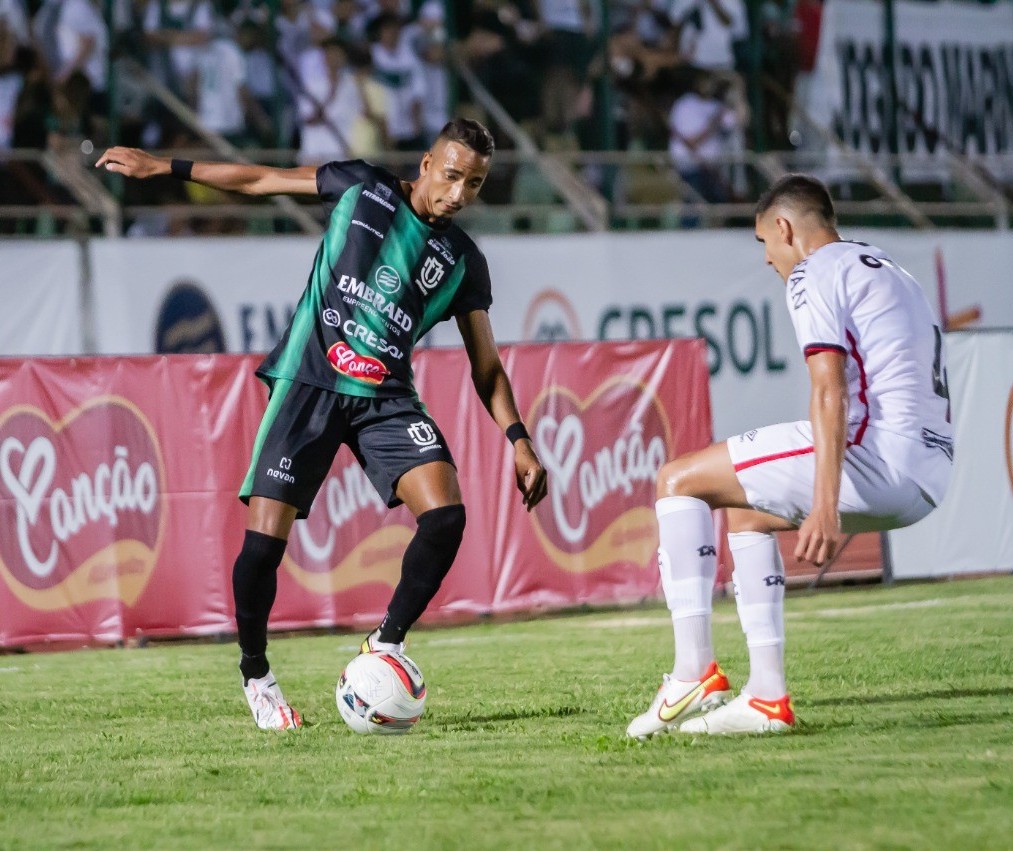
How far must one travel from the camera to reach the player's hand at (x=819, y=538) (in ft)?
18.1

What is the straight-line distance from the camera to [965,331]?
43.5 feet

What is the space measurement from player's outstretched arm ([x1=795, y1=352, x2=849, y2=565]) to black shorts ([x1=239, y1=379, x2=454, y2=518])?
1.67 metres

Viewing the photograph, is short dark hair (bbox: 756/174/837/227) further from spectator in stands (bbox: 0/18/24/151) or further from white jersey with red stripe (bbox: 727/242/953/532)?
spectator in stands (bbox: 0/18/24/151)

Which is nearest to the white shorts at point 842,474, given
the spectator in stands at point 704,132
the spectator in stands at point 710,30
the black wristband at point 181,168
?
the black wristband at point 181,168

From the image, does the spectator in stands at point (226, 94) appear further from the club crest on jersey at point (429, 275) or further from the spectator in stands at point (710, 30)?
the club crest on jersey at point (429, 275)

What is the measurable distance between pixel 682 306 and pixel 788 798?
11514 mm

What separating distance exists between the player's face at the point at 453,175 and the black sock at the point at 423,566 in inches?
45.2

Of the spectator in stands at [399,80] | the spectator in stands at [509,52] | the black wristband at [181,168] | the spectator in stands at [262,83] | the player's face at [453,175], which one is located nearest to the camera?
the player's face at [453,175]

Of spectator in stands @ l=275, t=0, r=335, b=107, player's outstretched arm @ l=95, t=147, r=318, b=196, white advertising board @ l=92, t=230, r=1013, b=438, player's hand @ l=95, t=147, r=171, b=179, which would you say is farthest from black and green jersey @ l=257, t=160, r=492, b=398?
spectator in stands @ l=275, t=0, r=335, b=107

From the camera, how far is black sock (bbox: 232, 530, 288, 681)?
673 centimetres

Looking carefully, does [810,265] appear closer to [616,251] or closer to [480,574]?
[480,574]

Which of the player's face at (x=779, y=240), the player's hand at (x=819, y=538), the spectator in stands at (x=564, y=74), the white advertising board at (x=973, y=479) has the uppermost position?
the spectator in stands at (x=564, y=74)

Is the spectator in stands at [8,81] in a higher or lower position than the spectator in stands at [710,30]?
lower

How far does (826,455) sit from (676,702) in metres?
1.04
